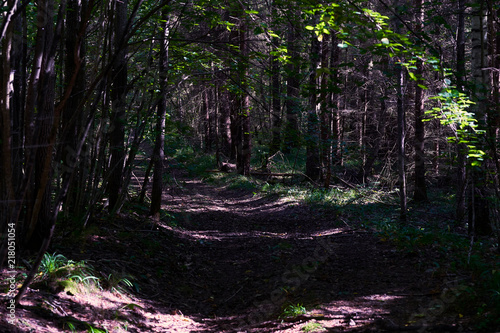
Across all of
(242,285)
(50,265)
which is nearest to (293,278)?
(242,285)

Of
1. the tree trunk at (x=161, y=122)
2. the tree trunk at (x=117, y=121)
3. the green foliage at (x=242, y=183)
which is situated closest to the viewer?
the tree trunk at (x=117, y=121)

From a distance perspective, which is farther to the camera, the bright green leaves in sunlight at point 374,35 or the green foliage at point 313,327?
the green foliage at point 313,327

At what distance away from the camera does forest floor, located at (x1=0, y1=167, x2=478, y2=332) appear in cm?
367

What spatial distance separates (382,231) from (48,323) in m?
6.47

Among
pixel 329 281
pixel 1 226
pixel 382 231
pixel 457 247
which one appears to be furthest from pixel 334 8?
pixel 382 231

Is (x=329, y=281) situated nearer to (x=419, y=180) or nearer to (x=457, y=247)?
(x=457, y=247)

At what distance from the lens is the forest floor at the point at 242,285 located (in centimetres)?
367

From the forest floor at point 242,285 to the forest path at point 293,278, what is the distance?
0.05 ft

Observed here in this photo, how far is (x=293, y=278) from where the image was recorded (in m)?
5.37

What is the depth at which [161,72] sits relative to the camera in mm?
6918

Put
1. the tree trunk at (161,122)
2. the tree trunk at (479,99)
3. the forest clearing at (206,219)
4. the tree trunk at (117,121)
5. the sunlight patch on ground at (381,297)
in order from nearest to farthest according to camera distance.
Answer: the forest clearing at (206,219) < the sunlight patch on ground at (381,297) < the tree trunk at (479,99) < the tree trunk at (117,121) < the tree trunk at (161,122)

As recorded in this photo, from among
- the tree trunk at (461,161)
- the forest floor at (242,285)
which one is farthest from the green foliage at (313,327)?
the tree trunk at (461,161)

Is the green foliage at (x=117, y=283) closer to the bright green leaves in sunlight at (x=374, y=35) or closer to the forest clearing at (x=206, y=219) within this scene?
the forest clearing at (x=206, y=219)

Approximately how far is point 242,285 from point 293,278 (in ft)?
2.60
